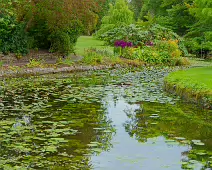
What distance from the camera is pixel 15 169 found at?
6297 mm

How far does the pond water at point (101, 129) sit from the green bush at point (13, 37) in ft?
25.6

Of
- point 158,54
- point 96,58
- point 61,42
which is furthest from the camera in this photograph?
point 158,54

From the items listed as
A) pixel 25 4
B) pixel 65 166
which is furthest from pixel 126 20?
pixel 65 166

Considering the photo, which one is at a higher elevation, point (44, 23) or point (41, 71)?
point (44, 23)

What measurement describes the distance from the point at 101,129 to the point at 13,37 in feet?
51.3

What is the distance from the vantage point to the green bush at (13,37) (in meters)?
22.7

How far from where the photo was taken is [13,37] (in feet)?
76.5

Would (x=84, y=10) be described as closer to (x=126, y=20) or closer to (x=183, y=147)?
(x=183, y=147)

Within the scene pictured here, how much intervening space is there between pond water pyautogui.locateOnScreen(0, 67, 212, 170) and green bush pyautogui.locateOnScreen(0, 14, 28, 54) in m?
7.79

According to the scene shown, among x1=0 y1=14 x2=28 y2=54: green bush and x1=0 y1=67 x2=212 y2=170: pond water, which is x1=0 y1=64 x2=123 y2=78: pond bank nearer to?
x1=0 y1=14 x2=28 y2=54: green bush

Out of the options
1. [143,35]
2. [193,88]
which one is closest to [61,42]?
[143,35]

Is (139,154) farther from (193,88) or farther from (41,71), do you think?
(41,71)

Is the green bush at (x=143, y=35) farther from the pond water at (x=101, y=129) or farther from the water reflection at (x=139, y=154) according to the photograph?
the water reflection at (x=139, y=154)

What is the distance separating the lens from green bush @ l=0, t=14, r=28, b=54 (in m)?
22.7
